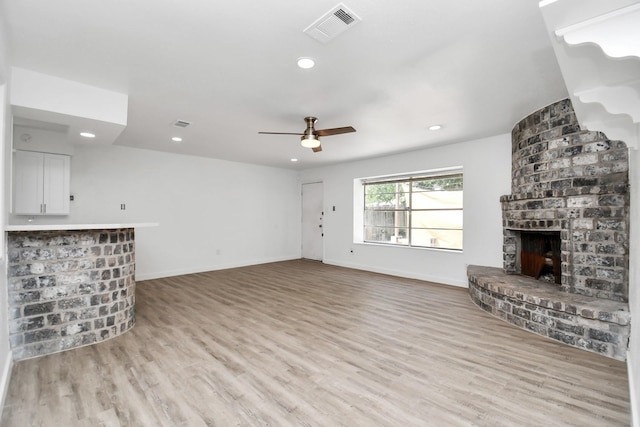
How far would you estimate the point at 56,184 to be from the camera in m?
4.20

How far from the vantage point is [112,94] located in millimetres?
2980

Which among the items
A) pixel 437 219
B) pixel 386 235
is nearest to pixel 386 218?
pixel 386 235

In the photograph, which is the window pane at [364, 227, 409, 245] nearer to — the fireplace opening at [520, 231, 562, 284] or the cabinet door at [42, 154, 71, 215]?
the fireplace opening at [520, 231, 562, 284]

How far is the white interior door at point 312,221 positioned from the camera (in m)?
7.62

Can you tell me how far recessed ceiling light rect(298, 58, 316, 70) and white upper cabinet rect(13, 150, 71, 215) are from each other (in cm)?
403

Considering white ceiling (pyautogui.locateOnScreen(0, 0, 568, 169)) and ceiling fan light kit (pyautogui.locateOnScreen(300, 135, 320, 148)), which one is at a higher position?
white ceiling (pyautogui.locateOnScreen(0, 0, 568, 169))

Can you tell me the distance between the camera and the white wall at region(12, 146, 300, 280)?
496 cm

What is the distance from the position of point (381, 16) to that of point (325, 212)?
5677mm

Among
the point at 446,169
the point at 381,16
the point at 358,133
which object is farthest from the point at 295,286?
the point at 381,16

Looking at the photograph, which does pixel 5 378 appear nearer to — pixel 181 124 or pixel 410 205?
pixel 181 124

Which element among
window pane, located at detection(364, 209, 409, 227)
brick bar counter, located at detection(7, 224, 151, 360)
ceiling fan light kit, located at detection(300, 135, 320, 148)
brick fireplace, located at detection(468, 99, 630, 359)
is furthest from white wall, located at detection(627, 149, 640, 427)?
brick bar counter, located at detection(7, 224, 151, 360)

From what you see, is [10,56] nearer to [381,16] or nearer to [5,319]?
[5,319]

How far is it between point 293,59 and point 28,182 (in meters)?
4.14

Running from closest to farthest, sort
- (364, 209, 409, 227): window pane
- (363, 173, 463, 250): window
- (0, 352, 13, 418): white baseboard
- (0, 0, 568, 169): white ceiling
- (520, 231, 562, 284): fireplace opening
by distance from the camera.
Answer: (0, 0, 568, 169): white ceiling, (0, 352, 13, 418): white baseboard, (520, 231, 562, 284): fireplace opening, (363, 173, 463, 250): window, (364, 209, 409, 227): window pane
